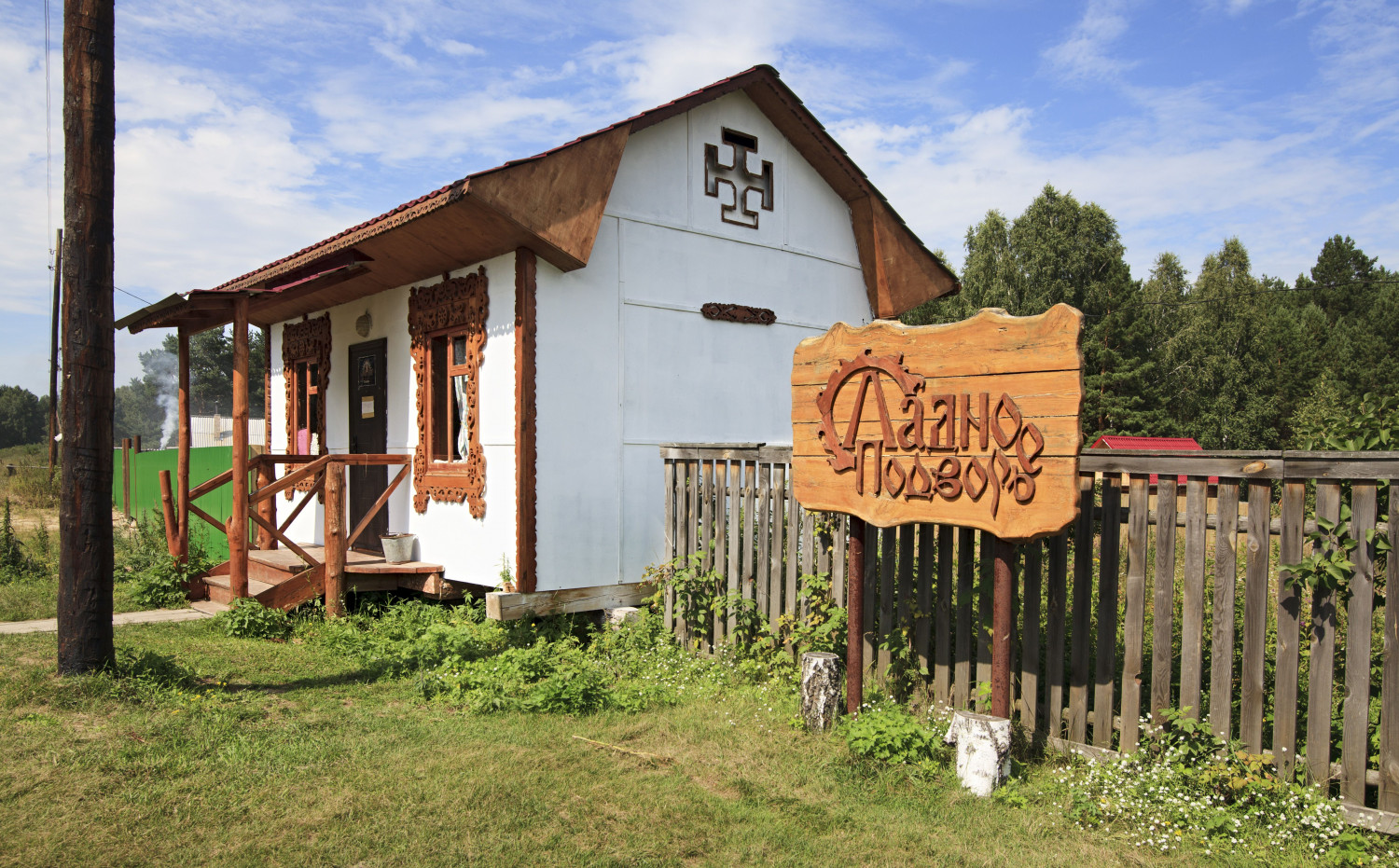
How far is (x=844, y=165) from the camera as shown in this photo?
32.9 feet

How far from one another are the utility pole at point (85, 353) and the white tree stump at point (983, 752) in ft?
17.8

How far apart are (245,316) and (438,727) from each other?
16.1ft

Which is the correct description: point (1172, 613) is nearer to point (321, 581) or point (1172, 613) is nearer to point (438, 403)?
point (438, 403)

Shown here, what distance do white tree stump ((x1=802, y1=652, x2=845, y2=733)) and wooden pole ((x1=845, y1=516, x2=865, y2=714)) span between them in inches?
3.3

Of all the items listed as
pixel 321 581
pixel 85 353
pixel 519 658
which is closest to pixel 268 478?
pixel 321 581

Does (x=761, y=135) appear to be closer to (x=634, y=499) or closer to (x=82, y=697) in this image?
(x=634, y=499)

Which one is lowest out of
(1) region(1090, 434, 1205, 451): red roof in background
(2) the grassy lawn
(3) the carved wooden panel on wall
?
(2) the grassy lawn

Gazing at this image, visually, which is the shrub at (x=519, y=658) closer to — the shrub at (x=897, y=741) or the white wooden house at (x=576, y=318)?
the white wooden house at (x=576, y=318)

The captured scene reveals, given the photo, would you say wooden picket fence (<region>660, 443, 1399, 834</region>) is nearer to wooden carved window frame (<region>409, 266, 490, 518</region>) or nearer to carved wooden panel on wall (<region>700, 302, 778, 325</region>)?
carved wooden panel on wall (<region>700, 302, 778, 325</region>)

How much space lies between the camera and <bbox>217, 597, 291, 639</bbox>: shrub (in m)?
8.08

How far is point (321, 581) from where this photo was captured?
8938mm

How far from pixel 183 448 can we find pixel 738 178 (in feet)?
21.7

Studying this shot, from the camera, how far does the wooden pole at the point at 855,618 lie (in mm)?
5566

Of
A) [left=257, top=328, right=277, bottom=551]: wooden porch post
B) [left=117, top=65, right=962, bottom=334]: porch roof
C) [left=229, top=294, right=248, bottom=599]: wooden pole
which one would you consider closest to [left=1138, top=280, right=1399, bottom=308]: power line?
[left=117, top=65, right=962, bottom=334]: porch roof
